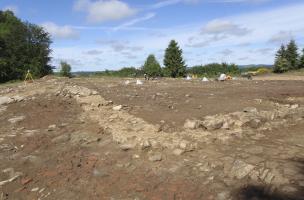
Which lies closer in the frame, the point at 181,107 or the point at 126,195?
the point at 126,195

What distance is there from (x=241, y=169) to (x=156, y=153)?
1.64 m

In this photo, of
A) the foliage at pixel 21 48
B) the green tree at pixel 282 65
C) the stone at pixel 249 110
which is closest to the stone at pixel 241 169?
the stone at pixel 249 110

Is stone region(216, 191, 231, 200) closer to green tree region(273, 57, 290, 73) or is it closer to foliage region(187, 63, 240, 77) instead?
green tree region(273, 57, 290, 73)

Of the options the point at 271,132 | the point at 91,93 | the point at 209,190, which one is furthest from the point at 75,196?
the point at 91,93

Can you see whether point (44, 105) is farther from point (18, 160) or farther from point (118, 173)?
point (118, 173)

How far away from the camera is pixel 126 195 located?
19.2 feet

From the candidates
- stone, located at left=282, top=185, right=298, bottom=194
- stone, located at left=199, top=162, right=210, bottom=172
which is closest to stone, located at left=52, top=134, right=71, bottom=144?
stone, located at left=199, top=162, right=210, bottom=172

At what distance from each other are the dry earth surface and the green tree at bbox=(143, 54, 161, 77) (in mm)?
54224

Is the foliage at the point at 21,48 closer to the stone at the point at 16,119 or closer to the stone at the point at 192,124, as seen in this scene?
the stone at the point at 16,119

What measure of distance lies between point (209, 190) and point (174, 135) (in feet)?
7.89

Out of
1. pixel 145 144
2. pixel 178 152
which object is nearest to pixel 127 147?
pixel 145 144

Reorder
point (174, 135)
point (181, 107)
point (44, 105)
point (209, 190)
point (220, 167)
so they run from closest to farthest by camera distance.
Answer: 1. point (209, 190)
2. point (220, 167)
3. point (174, 135)
4. point (181, 107)
5. point (44, 105)

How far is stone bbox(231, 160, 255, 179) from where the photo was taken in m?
5.98

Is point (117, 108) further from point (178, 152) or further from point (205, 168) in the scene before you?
point (205, 168)
